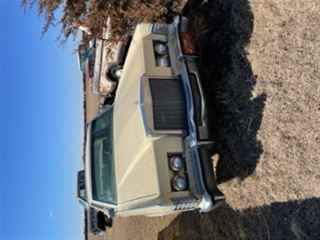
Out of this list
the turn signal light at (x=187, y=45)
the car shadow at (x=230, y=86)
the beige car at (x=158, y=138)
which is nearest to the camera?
the beige car at (x=158, y=138)

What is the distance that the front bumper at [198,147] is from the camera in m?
4.97

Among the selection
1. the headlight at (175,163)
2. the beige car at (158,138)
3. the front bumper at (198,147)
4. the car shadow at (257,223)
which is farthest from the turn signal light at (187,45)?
the car shadow at (257,223)

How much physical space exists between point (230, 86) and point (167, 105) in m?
1.04

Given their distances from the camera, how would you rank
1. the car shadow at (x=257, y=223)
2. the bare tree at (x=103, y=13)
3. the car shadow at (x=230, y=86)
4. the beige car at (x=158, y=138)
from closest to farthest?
the car shadow at (x=257, y=223)
the beige car at (x=158, y=138)
the car shadow at (x=230, y=86)
the bare tree at (x=103, y=13)

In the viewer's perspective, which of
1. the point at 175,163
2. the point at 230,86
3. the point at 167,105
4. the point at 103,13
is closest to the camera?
the point at 175,163

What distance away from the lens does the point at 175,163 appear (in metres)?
5.02

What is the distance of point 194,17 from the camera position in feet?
22.4

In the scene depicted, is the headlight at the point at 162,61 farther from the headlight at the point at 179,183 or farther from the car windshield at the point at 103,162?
the headlight at the point at 179,183

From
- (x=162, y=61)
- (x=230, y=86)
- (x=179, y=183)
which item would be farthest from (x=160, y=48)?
(x=179, y=183)

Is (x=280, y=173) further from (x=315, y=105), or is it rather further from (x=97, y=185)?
(x=97, y=185)

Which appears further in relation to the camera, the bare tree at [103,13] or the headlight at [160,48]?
the bare tree at [103,13]

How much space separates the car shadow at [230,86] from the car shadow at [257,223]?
1.65 feet

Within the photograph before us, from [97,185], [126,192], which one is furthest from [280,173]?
[97,185]

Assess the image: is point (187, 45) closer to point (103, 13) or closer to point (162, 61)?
point (162, 61)
